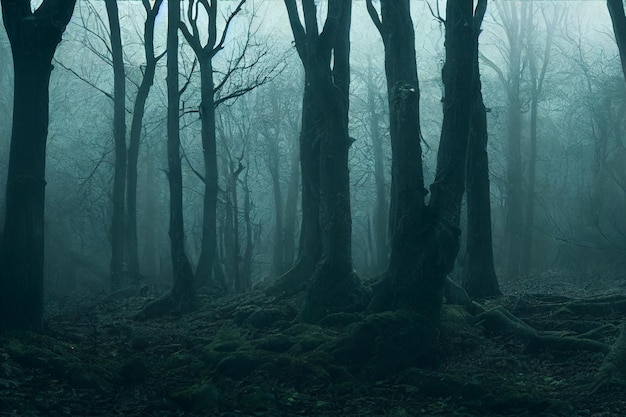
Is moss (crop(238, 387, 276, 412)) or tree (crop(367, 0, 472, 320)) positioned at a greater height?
tree (crop(367, 0, 472, 320))

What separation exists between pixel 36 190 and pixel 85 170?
27.5 meters

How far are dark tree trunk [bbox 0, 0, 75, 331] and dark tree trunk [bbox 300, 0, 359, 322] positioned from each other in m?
4.52

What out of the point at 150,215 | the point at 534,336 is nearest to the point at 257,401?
the point at 534,336

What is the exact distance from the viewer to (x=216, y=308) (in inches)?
661

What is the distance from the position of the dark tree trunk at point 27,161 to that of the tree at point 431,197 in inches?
197

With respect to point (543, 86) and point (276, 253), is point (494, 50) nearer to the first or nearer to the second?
point (543, 86)

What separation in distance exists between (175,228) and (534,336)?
919 centimetres

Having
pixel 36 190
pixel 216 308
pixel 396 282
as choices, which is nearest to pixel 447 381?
pixel 396 282

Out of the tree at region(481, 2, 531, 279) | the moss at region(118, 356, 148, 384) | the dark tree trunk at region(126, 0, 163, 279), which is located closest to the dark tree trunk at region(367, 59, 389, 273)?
the tree at region(481, 2, 531, 279)

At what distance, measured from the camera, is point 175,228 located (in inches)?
683

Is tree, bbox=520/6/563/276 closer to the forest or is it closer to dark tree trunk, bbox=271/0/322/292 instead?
the forest

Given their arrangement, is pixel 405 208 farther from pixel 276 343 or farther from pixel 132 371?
pixel 132 371

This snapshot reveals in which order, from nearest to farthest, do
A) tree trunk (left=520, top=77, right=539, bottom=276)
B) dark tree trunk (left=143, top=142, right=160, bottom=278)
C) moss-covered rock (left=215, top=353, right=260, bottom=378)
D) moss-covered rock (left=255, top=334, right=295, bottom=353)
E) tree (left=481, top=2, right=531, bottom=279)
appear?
1. moss-covered rock (left=215, top=353, right=260, bottom=378)
2. moss-covered rock (left=255, top=334, right=295, bottom=353)
3. tree trunk (left=520, top=77, right=539, bottom=276)
4. tree (left=481, top=2, right=531, bottom=279)
5. dark tree trunk (left=143, top=142, right=160, bottom=278)

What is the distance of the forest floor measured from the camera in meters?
8.27
